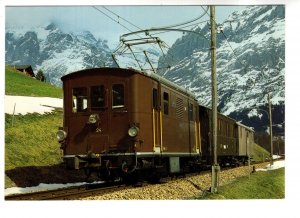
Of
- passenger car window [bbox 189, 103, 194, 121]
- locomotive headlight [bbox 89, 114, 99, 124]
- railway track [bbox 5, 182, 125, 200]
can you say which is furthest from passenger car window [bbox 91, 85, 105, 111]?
passenger car window [bbox 189, 103, 194, 121]

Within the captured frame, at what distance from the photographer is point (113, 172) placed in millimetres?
14336

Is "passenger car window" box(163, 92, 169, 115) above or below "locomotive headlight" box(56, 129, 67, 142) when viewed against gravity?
above

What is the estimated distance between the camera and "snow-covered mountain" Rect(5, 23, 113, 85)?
14406 millimetres

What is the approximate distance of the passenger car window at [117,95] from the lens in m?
13.9

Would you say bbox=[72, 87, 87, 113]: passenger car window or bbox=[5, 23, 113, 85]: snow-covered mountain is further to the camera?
bbox=[5, 23, 113, 85]: snow-covered mountain

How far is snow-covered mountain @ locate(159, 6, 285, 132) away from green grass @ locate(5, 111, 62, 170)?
5611mm

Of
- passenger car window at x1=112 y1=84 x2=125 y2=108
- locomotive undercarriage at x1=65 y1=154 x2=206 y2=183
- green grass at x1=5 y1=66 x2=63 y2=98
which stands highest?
green grass at x1=5 y1=66 x2=63 y2=98

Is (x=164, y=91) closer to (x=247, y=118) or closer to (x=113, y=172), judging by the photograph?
(x=113, y=172)

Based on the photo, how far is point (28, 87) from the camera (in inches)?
851

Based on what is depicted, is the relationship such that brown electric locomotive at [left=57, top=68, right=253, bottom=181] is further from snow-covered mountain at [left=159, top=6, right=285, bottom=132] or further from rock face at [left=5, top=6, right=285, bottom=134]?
snow-covered mountain at [left=159, top=6, right=285, bottom=132]

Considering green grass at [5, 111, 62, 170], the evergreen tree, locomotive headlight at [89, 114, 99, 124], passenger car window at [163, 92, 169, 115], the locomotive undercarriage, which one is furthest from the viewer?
green grass at [5, 111, 62, 170]

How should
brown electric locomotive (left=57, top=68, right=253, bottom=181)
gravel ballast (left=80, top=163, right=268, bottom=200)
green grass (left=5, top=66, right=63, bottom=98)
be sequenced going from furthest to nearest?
green grass (left=5, top=66, right=63, bottom=98)
brown electric locomotive (left=57, top=68, right=253, bottom=181)
gravel ballast (left=80, top=163, right=268, bottom=200)
